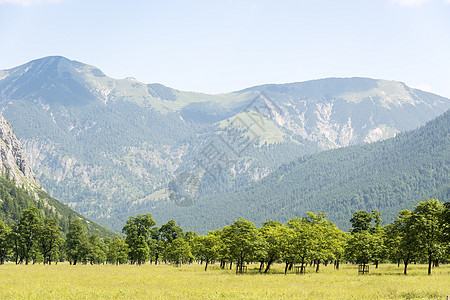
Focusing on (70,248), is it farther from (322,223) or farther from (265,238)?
(322,223)

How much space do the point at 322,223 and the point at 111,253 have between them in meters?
71.0

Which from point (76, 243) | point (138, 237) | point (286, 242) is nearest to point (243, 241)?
point (286, 242)

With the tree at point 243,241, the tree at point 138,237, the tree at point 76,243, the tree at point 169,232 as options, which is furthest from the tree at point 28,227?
the tree at point 243,241

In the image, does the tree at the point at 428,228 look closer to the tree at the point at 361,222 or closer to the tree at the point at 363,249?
the tree at the point at 363,249

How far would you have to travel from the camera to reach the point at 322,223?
102 m

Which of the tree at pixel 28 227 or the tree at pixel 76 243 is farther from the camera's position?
the tree at pixel 76 243

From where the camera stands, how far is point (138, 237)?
11394cm

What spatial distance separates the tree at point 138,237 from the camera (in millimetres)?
112062

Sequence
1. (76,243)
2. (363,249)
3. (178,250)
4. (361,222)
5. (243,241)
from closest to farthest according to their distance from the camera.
A: 1. (243,241)
2. (363,249)
3. (178,250)
4. (76,243)
5. (361,222)

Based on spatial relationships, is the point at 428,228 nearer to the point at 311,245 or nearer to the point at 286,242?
the point at 311,245

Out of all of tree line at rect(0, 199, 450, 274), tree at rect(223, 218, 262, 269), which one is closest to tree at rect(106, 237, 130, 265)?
tree line at rect(0, 199, 450, 274)

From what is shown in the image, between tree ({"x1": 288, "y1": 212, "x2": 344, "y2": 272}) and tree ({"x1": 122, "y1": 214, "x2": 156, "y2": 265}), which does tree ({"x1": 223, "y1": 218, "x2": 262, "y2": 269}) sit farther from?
tree ({"x1": 122, "y1": 214, "x2": 156, "y2": 265})

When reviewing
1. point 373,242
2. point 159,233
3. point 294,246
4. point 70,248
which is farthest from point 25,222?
point 373,242

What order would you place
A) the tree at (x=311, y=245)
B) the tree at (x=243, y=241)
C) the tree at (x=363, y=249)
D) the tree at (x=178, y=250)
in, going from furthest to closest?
the tree at (x=178, y=250), the tree at (x=363, y=249), the tree at (x=311, y=245), the tree at (x=243, y=241)
